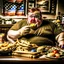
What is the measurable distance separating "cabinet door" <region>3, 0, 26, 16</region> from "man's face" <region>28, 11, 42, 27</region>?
1645 millimetres

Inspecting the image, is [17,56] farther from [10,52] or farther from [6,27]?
[6,27]

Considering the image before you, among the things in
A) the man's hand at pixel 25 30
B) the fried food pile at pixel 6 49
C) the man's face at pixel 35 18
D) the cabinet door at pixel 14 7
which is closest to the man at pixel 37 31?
the man's face at pixel 35 18

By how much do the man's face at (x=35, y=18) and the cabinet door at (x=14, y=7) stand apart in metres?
1.64

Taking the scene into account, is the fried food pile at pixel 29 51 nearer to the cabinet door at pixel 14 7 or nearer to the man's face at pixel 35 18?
the man's face at pixel 35 18

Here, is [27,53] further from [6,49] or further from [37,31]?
[37,31]

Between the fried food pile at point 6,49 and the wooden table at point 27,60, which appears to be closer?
the wooden table at point 27,60

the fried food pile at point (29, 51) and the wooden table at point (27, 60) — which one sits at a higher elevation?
the fried food pile at point (29, 51)

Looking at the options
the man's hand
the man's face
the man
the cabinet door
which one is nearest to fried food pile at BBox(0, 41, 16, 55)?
the man's hand

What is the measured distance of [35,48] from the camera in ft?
8.87

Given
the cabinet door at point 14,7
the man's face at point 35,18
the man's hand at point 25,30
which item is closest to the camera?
the man's hand at point 25,30

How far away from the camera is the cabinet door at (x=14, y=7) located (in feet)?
17.2

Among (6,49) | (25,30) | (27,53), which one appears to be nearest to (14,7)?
(25,30)

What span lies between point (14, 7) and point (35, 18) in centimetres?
179

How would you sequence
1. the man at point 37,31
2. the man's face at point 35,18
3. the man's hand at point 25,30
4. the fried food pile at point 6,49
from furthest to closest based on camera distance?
1. the man's face at point 35,18
2. the man at point 37,31
3. the man's hand at point 25,30
4. the fried food pile at point 6,49
